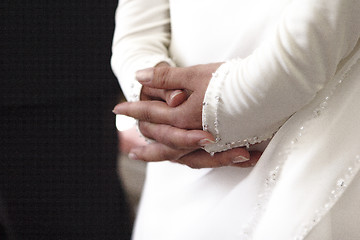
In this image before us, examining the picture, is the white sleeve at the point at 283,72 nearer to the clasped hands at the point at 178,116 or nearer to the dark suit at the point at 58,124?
the clasped hands at the point at 178,116

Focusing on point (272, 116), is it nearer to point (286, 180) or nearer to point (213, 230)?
point (286, 180)

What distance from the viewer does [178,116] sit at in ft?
1.79

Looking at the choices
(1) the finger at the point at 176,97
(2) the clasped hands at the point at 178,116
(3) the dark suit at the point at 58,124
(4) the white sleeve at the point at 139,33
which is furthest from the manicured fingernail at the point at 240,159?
(3) the dark suit at the point at 58,124

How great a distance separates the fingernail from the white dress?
0.26ft

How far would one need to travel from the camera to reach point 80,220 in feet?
5.02

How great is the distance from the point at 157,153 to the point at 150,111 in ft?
0.23

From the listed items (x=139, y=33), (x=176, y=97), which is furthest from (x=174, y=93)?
(x=139, y=33)

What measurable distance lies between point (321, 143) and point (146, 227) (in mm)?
369

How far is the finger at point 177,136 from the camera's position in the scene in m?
0.52

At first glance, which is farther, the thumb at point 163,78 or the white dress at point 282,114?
the thumb at point 163,78

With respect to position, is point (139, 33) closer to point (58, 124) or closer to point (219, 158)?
point (219, 158)

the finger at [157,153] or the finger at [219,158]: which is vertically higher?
the finger at [219,158]

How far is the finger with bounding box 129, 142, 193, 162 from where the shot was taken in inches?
23.4

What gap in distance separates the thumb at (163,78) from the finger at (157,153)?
0.10 metres
